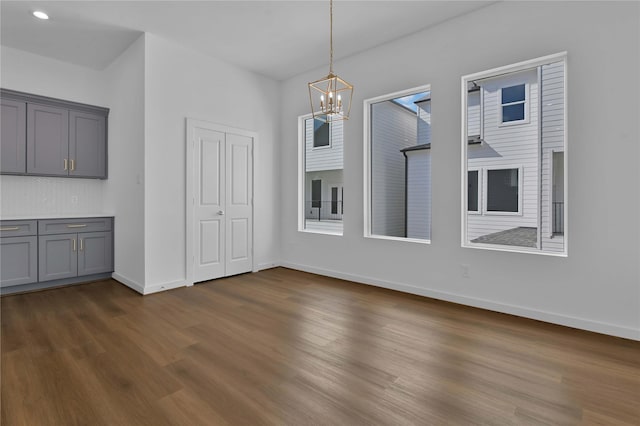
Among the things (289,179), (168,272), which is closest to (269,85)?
(289,179)

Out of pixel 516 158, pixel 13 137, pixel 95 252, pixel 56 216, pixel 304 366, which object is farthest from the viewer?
pixel 95 252

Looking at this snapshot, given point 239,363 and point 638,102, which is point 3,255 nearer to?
point 239,363

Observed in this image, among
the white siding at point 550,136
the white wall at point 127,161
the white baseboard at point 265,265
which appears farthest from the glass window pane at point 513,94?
the white wall at point 127,161

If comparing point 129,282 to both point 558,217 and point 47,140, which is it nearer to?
point 47,140

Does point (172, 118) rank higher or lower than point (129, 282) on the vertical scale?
higher

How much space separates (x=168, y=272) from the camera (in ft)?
14.7

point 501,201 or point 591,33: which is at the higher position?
point 591,33

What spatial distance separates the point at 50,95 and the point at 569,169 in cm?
678

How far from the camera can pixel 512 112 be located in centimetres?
359

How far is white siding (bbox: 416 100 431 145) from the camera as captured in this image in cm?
415

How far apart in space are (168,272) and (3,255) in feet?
6.48

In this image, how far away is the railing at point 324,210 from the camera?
5.23m

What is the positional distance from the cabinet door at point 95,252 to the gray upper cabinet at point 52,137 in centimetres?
95

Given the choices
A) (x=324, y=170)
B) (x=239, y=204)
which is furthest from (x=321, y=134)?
(x=239, y=204)
